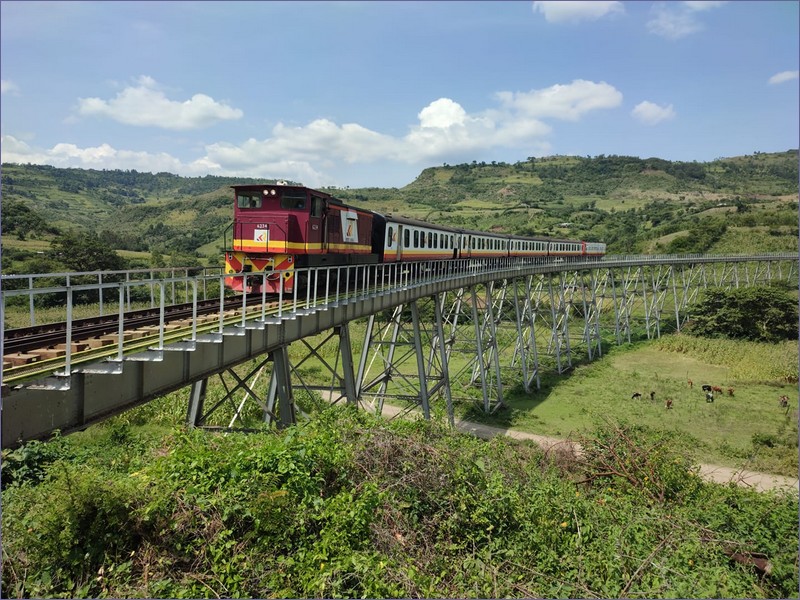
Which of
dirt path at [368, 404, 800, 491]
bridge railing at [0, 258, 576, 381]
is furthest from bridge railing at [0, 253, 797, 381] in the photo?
dirt path at [368, 404, 800, 491]

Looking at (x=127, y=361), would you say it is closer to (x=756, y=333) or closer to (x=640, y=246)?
(x=756, y=333)

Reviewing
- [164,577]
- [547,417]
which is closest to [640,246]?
[547,417]

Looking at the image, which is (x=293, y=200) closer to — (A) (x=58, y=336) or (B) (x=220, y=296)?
(B) (x=220, y=296)

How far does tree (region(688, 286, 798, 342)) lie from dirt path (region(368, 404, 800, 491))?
24425mm

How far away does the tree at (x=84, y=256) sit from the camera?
31828mm

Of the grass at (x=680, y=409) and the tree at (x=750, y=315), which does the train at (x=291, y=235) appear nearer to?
the grass at (x=680, y=409)

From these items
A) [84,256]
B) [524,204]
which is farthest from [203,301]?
[524,204]

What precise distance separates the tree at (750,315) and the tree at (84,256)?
41051mm

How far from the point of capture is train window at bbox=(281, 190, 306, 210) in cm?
1137

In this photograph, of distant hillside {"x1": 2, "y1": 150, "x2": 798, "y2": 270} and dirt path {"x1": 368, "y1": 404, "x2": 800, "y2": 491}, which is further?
distant hillside {"x1": 2, "y1": 150, "x2": 798, "y2": 270}

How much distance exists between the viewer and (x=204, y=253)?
63.3 metres

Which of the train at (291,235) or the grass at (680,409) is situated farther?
the grass at (680,409)

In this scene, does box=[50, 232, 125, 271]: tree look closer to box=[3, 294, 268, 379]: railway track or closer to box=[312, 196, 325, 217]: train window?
box=[312, 196, 325, 217]: train window

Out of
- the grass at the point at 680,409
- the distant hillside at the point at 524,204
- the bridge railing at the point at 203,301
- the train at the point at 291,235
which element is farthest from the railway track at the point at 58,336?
the distant hillside at the point at 524,204
